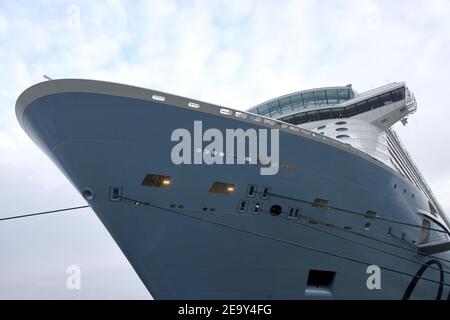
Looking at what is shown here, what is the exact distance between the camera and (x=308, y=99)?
24328 mm

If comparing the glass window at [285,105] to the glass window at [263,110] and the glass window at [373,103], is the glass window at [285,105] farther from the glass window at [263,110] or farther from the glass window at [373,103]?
the glass window at [373,103]

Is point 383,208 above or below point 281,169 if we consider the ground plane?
below

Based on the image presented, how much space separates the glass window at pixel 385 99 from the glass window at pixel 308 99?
12.4 ft

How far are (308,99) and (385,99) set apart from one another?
430cm

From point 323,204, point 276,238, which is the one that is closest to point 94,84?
point 276,238

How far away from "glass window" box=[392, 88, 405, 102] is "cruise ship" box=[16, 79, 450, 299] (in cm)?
1128

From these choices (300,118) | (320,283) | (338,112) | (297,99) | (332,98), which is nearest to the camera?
(320,283)

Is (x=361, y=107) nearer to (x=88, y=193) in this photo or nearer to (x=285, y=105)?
(x=285, y=105)

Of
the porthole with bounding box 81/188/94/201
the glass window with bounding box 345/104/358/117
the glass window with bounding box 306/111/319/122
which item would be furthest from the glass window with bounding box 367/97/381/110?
the porthole with bounding box 81/188/94/201

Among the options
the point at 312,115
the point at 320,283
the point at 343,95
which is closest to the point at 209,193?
the point at 320,283

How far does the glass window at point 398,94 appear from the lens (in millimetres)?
22241

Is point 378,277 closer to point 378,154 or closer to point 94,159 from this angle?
point 378,154
